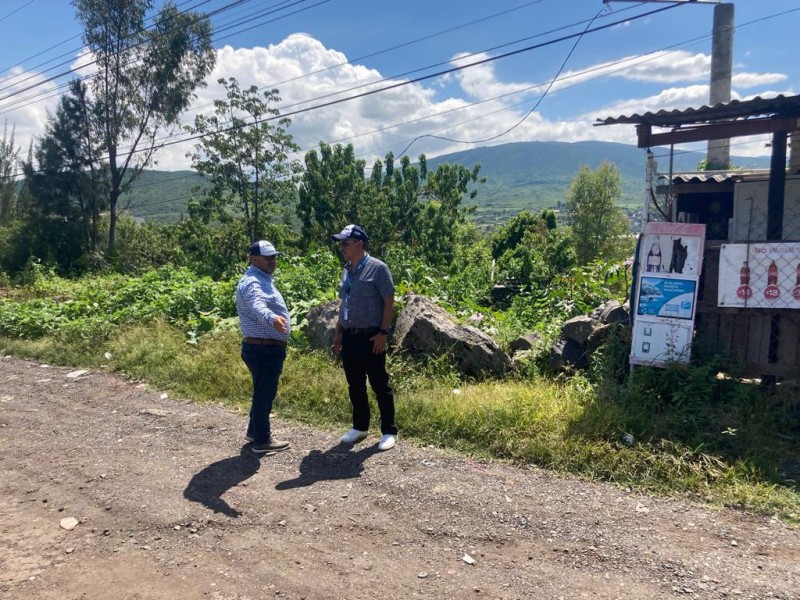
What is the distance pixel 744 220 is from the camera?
22.4 ft

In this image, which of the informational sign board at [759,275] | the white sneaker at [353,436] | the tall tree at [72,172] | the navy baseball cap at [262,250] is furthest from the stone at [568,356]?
the tall tree at [72,172]

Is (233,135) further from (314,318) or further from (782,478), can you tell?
(782,478)

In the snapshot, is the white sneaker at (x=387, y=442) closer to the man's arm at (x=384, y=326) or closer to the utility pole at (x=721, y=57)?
the man's arm at (x=384, y=326)

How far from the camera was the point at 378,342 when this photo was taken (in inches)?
176

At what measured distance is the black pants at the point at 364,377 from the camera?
179 inches

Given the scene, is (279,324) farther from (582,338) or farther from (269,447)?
(582,338)

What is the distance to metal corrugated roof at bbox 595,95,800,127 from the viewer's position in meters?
4.81

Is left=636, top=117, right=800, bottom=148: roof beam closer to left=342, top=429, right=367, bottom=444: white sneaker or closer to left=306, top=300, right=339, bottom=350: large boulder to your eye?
left=342, top=429, right=367, bottom=444: white sneaker

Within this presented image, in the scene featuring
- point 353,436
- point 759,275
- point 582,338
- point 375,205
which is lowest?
point 353,436

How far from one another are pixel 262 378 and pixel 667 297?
140 inches

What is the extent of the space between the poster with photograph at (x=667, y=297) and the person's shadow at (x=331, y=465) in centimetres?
271

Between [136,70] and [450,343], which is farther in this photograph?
[136,70]

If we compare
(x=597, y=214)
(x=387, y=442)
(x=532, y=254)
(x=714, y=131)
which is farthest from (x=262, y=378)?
(x=597, y=214)

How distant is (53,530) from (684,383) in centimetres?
480
